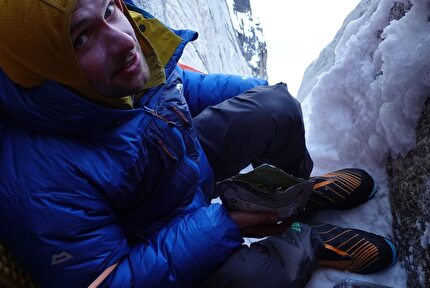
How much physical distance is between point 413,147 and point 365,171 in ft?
1.18

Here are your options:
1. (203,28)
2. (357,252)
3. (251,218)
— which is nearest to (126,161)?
(251,218)

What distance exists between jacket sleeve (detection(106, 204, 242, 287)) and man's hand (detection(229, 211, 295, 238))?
0.04 metres

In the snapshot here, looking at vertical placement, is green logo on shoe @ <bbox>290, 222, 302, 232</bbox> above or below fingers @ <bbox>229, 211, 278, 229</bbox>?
below

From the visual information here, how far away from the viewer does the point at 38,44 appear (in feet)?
3.30

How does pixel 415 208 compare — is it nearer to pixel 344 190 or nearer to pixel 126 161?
pixel 344 190

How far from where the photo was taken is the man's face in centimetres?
108

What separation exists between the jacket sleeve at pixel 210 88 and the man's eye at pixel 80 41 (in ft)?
2.82

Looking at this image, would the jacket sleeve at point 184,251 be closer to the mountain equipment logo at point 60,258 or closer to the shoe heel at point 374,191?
the mountain equipment logo at point 60,258

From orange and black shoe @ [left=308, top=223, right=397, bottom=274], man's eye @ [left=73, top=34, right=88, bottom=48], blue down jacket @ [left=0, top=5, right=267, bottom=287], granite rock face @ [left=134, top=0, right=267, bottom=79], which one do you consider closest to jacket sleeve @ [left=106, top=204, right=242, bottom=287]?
blue down jacket @ [left=0, top=5, right=267, bottom=287]

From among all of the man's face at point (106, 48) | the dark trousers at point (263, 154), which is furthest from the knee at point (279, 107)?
the man's face at point (106, 48)

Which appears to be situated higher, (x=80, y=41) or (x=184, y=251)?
(x=80, y=41)

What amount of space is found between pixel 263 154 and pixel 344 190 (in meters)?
0.42

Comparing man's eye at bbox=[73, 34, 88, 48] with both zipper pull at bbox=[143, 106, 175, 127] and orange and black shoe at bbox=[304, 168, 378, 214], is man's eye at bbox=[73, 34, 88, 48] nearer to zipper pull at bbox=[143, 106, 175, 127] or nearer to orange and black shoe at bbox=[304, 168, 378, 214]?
zipper pull at bbox=[143, 106, 175, 127]

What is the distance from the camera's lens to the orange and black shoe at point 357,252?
151 centimetres
